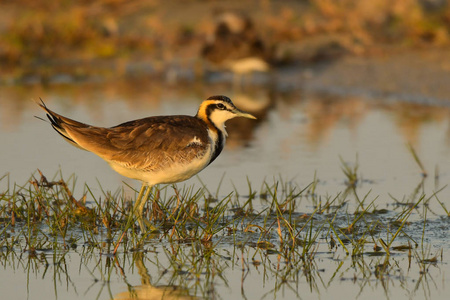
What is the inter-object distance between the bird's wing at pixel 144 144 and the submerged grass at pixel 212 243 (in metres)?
0.44

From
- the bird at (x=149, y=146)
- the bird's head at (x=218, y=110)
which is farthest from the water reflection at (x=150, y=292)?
the bird's head at (x=218, y=110)

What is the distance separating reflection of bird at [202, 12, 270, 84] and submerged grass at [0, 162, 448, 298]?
31.5 ft

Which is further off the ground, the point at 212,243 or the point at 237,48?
the point at 237,48

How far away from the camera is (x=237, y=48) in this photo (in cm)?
1788

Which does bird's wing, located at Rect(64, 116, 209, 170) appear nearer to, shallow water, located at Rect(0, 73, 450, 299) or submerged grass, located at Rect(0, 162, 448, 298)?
submerged grass, located at Rect(0, 162, 448, 298)

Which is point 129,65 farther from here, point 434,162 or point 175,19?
point 434,162

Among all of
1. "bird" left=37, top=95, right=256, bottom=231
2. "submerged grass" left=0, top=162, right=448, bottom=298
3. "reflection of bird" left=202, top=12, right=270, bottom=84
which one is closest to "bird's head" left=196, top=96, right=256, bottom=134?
"bird" left=37, top=95, right=256, bottom=231

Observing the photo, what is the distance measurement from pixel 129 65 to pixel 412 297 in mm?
14395

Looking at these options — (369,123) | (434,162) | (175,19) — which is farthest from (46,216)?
(175,19)

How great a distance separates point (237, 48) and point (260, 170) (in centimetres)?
823

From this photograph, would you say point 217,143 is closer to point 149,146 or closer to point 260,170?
point 149,146

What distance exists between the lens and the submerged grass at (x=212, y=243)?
6.33m

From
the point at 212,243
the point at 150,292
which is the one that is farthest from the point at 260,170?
the point at 150,292

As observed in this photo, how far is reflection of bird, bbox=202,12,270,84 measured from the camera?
57.9 feet
